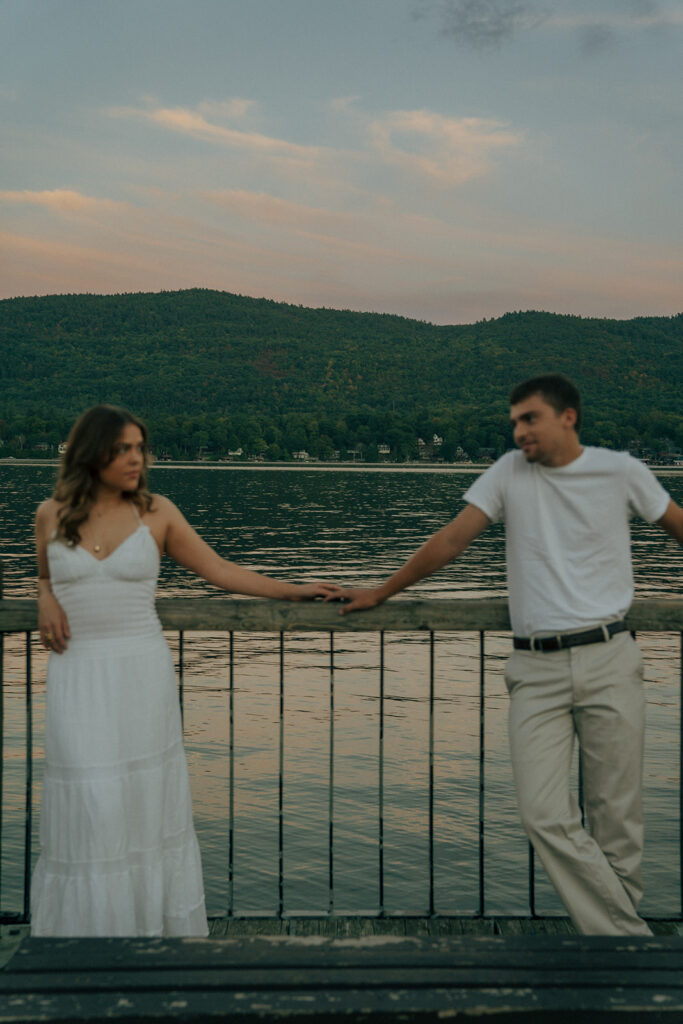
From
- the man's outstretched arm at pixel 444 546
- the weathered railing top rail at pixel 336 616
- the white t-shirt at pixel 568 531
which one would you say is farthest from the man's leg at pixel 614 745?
the man's outstretched arm at pixel 444 546

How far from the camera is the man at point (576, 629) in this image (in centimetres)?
327

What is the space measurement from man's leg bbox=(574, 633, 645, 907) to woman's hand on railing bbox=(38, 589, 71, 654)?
1.59 metres

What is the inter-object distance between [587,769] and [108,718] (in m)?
1.53

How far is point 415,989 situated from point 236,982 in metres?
0.36

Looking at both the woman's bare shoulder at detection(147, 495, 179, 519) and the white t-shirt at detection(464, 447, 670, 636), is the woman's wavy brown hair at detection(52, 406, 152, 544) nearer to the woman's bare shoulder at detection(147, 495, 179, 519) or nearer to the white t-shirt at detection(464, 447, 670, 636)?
the woman's bare shoulder at detection(147, 495, 179, 519)

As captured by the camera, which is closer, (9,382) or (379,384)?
(9,382)

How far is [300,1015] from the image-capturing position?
1.99m

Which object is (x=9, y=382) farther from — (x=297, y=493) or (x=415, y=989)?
(x=415, y=989)

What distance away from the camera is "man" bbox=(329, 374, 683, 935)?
3.27 m

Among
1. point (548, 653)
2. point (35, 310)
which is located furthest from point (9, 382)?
point (548, 653)

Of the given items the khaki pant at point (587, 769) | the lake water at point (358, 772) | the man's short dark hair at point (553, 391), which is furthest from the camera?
the lake water at point (358, 772)

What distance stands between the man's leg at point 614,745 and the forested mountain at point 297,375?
121 meters

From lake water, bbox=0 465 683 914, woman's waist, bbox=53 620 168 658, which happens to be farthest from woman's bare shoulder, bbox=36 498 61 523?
lake water, bbox=0 465 683 914

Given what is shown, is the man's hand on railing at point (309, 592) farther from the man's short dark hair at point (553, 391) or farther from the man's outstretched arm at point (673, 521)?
the man's outstretched arm at point (673, 521)
